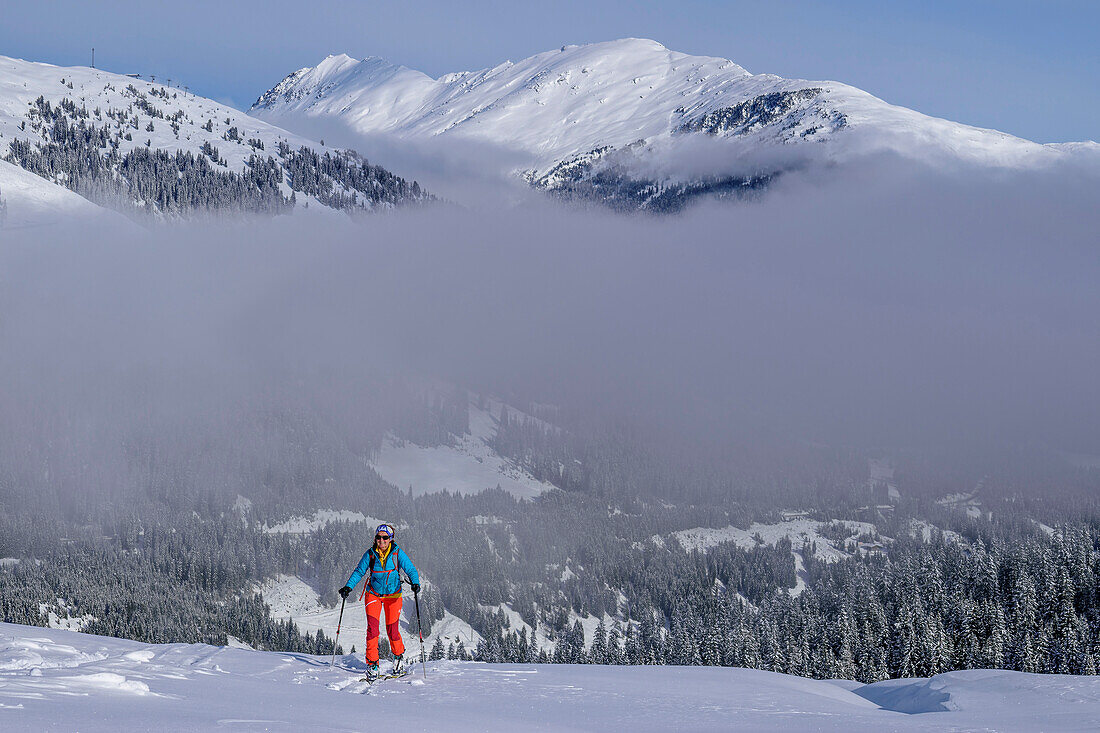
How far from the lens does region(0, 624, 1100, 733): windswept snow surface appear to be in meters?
16.0

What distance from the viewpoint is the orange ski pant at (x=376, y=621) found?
23.8m

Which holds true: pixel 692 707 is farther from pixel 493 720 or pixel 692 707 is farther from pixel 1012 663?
pixel 1012 663

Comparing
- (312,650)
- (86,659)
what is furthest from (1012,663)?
(312,650)

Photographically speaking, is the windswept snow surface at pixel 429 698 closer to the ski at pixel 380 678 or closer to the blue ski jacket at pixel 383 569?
the ski at pixel 380 678

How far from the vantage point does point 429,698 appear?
21219 millimetres

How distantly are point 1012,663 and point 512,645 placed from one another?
108m

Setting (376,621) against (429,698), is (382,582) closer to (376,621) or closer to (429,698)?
(376,621)

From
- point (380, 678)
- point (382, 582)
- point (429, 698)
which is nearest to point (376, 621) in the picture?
point (382, 582)

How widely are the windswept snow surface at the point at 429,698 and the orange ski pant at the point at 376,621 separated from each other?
84cm

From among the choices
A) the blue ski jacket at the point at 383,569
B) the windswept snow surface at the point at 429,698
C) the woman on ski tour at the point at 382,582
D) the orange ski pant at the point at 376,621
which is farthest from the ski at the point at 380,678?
the blue ski jacket at the point at 383,569

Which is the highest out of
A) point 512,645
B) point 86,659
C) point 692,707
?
point 86,659

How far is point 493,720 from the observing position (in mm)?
18656

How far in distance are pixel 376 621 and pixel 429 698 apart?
12.7 feet

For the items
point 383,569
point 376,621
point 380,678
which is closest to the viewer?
point 380,678
